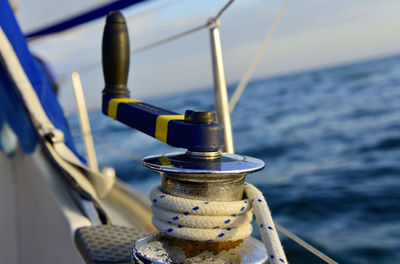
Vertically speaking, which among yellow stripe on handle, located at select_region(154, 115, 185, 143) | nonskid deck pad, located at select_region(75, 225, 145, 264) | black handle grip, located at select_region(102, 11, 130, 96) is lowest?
nonskid deck pad, located at select_region(75, 225, 145, 264)

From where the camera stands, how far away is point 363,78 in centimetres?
1484

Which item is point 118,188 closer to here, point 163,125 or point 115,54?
point 115,54

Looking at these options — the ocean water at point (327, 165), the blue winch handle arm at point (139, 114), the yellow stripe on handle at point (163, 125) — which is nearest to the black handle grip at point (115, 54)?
the blue winch handle arm at point (139, 114)

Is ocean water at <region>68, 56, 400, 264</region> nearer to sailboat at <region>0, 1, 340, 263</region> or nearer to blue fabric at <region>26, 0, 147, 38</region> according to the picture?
sailboat at <region>0, 1, 340, 263</region>

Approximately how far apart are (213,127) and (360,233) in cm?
292

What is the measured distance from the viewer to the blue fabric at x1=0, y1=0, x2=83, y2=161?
3.42ft

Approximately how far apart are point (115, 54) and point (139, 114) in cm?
20

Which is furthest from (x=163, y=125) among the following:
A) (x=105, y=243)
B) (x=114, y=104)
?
(x=105, y=243)

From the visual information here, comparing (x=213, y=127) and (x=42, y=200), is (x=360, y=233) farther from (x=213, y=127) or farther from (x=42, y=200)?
(x=213, y=127)

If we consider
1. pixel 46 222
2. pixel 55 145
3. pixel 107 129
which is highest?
pixel 55 145

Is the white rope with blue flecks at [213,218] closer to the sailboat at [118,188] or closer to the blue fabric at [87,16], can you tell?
the sailboat at [118,188]

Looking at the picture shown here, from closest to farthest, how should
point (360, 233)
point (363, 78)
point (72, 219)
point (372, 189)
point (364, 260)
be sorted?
point (72, 219) → point (364, 260) → point (360, 233) → point (372, 189) → point (363, 78)

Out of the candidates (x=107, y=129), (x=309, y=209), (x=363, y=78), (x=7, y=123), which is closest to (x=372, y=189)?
(x=309, y=209)

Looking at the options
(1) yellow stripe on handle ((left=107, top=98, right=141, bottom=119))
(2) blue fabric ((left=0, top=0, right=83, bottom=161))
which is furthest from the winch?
(2) blue fabric ((left=0, top=0, right=83, bottom=161))
